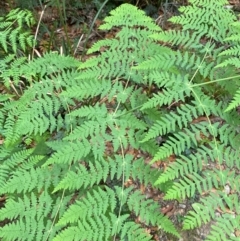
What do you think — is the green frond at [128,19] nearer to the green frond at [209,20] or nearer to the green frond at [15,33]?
the green frond at [209,20]

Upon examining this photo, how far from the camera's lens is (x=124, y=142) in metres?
2.70

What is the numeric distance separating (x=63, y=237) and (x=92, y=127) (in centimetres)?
80

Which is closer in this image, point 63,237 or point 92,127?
point 63,237

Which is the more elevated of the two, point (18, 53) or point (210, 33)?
point (210, 33)

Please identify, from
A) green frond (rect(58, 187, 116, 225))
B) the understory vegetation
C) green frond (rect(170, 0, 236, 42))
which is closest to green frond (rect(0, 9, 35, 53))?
the understory vegetation

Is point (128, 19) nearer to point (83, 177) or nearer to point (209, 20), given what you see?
point (209, 20)

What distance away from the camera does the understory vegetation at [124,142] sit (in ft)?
7.89

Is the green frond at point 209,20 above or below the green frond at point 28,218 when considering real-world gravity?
above

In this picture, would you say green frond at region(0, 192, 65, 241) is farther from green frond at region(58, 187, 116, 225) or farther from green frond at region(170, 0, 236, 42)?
green frond at region(170, 0, 236, 42)

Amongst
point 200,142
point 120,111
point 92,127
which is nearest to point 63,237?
point 92,127

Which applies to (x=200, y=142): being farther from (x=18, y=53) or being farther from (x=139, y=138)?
(x=18, y=53)

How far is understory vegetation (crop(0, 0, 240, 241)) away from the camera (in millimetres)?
2406

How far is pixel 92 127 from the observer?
2.74 metres

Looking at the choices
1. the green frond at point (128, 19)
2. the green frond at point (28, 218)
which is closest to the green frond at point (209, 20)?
the green frond at point (128, 19)
